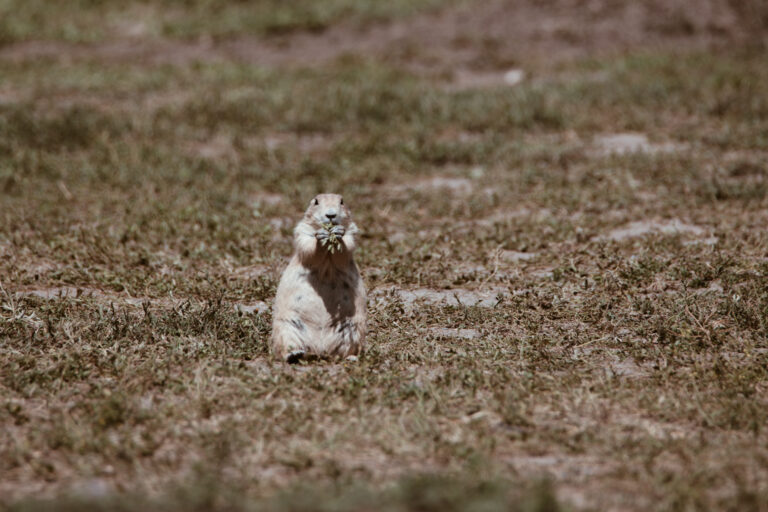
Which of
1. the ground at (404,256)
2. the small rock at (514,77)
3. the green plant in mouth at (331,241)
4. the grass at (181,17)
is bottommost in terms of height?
the ground at (404,256)

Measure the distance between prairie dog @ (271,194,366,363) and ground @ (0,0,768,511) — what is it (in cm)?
18

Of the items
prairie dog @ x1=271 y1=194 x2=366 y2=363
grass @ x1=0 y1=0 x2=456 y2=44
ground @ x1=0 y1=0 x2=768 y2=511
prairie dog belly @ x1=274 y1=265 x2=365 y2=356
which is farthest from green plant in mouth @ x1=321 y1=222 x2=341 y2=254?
grass @ x1=0 y1=0 x2=456 y2=44

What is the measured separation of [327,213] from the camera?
5.85 m

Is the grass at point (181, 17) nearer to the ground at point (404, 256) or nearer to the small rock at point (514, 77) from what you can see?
the ground at point (404, 256)

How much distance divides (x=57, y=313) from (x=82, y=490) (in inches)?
101

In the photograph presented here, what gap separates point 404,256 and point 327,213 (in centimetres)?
A: 238

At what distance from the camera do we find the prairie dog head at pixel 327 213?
5.84 metres

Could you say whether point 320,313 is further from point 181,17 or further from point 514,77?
point 181,17

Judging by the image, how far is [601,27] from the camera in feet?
53.0

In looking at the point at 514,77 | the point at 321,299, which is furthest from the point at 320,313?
the point at 514,77

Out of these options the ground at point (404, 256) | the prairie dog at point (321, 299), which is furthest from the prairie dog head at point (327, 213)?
the ground at point (404, 256)

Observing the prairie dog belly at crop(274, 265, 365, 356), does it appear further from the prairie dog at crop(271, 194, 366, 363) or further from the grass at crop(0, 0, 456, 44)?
the grass at crop(0, 0, 456, 44)

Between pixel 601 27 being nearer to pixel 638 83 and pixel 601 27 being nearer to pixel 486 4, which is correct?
pixel 486 4

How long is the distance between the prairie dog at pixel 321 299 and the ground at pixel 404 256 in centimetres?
18
